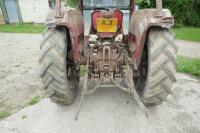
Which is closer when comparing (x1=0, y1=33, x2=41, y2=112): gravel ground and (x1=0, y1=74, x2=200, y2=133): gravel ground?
(x1=0, y1=74, x2=200, y2=133): gravel ground

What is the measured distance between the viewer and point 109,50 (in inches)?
177

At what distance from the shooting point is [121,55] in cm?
463

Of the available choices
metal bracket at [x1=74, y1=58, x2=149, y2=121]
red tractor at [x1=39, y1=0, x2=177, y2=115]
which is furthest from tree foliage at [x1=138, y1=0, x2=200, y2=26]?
metal bracket at [x1=74, y1=58, x2=149, y2=121]

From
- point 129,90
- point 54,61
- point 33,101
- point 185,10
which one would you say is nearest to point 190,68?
point 129,90

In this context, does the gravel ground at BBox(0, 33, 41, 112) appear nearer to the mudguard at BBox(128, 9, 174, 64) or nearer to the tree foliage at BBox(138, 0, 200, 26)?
the mudguard at BBox(128, 9, 174, 64)

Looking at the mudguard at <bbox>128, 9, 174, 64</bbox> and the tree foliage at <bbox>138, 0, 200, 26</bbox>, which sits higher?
the mudguard at <bbox>128, 9, 174, 64</bbox>

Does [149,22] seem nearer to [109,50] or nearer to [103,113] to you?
[109,50]

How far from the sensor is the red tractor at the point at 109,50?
3795 mm

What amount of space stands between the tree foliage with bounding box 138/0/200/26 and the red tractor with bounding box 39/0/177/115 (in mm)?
13449

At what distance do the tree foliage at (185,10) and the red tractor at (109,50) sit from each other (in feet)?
44.1

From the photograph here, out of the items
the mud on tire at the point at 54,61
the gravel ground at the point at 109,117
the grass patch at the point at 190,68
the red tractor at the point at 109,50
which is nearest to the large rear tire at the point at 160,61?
the red tractor at the point at 109,50

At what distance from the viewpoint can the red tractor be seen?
3.79m

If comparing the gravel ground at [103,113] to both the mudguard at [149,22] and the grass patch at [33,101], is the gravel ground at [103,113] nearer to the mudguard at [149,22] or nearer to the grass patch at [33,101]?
the grass patch at [33,101]

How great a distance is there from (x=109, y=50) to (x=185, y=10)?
14.9m
